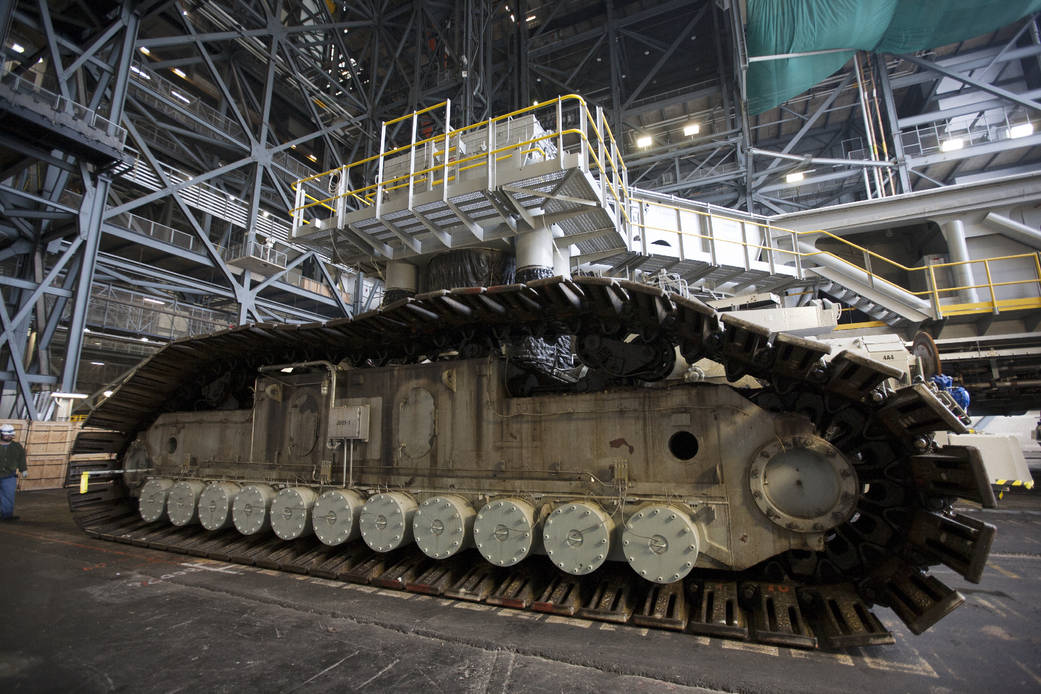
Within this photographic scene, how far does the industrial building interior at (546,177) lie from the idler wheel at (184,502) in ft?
5.44

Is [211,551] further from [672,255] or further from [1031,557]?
[672,255]

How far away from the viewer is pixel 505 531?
437cm

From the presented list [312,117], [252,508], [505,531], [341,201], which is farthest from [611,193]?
[312,117]

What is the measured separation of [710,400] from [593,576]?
2.04 meters

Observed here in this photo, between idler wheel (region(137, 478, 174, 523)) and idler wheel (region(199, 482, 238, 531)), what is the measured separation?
0.93 m

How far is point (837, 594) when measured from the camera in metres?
3.73

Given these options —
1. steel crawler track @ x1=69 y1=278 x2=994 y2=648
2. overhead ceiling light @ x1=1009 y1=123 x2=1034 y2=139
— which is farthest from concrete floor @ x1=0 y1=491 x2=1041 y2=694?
overhead ceiling light @ x1=1009 y1=123 x2=1034 y2=139

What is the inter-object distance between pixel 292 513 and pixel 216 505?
1492 millimetres

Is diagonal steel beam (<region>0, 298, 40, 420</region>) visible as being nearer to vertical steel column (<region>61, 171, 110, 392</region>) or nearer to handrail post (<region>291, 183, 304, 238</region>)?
vertical steel column (<region>61, 171, 110, 392</region>)

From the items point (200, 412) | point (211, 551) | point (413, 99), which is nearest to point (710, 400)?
point (211, 551)

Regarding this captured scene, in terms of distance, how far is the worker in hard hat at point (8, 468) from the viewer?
27.2ft

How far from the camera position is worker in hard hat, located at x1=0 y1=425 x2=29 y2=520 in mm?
8297

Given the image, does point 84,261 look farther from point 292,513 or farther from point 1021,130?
point 1021,130

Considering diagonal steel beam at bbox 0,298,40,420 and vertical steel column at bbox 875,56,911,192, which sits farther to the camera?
vertical steel column at bbox 875,56,911,192
